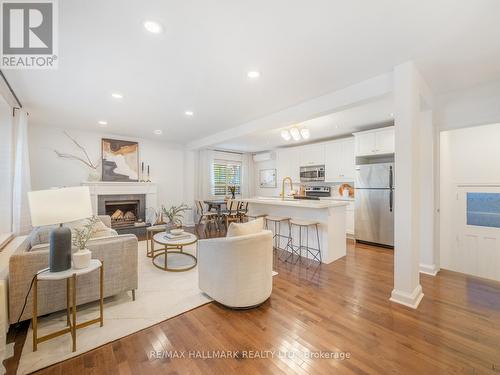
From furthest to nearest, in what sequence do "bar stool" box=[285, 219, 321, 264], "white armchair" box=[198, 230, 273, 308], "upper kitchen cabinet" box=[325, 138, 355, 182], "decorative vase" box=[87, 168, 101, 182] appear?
"upper kitchen cabinet" box=[325, 138, 355, 182], "decorative vase" box=[87, 168, 101, 182], "bar stool" box=[285, 219, 321, 264], "white armchair" box=[198, 230, 273, 308]

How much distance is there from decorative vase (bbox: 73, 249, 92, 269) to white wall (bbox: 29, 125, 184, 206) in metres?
4.32

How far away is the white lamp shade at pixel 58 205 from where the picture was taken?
158 cm

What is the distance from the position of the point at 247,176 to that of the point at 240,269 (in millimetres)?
6242

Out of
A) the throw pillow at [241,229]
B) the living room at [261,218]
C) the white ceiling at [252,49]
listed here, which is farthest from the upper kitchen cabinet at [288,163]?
the throw pillow at [241,229]

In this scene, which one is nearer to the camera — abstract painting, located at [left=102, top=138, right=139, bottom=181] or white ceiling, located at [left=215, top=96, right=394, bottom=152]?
white ceiling, located at [left=215, top=96, right=394, bottom=152]

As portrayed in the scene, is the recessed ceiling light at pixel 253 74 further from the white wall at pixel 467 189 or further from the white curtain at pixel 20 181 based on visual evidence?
the white curtain at pixel 20 181

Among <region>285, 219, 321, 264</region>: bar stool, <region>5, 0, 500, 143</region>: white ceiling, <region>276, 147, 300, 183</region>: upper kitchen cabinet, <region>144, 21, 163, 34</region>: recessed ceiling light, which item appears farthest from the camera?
<region>276, 147, 300, 183</region>: upper kitchen cabinet

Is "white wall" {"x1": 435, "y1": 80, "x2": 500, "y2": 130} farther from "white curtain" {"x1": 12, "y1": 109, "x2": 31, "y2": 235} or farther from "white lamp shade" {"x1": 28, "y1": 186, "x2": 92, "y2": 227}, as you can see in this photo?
"white curtain" {"x1": 12, "y1": 109, "x2": 31, "y2": 235}

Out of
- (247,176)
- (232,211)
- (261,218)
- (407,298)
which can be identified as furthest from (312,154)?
(407,298)

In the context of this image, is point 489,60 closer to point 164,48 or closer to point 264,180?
point 164,48

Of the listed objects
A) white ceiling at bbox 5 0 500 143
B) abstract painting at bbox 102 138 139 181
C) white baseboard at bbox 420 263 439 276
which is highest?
white ceiling at bbox 5 0 500 143

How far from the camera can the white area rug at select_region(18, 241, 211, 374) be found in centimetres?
162

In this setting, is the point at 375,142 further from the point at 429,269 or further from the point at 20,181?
the point at 20,181

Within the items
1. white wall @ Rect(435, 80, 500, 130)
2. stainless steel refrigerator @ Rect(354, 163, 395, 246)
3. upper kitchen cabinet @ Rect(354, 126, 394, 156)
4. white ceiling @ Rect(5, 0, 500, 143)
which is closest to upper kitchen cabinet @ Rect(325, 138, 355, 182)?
upper kitchen cabinet @ Rect(354, 126, 394, 156)
